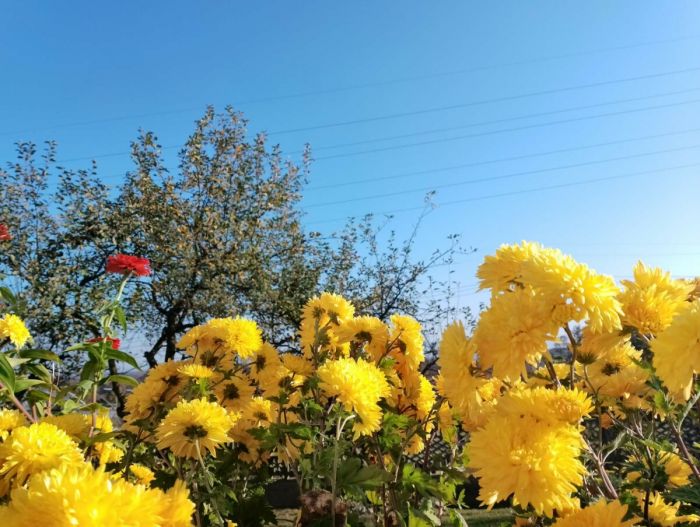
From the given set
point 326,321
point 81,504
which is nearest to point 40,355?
point 326,321

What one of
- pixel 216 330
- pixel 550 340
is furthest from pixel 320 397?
pixel 550 340

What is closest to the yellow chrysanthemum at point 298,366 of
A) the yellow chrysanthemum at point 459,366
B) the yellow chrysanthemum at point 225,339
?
the yellow chrysanthemum at point 225,339

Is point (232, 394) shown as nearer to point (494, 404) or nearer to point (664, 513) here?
point (494, 404)

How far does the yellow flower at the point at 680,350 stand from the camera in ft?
2.45

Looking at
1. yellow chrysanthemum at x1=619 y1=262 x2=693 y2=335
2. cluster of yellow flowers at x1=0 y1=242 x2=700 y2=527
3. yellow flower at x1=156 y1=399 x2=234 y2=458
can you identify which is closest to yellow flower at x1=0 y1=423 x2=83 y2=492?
cluster of yellow flowers at x1=0 y1=242 x2=700 y2=527

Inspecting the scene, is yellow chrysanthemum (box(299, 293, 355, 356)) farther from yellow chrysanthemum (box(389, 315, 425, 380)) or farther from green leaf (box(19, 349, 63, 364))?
green leaf (box(19, 349, 63, 364))

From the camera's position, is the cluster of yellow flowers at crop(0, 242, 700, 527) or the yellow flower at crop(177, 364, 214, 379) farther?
the yellow flower at crop(177, 364, 214, 379)

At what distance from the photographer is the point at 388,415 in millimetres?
1467

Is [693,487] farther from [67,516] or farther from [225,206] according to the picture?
[225,206]

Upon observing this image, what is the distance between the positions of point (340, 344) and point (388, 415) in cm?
35

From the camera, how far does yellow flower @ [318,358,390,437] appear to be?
1265mm

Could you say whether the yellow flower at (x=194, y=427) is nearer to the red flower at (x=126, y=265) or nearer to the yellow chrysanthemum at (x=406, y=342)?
the yellow chrysanthemum at (x=406, y=342)

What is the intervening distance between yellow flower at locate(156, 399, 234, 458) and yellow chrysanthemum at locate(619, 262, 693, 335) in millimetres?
914

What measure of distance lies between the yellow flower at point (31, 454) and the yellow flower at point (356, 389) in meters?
0.57
